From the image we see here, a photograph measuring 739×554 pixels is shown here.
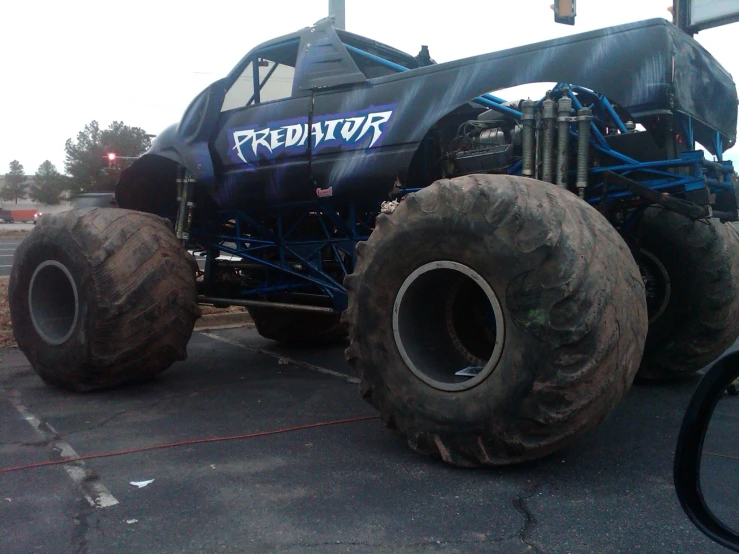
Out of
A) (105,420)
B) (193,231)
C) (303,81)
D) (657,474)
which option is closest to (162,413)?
(105,420)

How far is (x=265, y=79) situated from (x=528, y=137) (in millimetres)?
2676

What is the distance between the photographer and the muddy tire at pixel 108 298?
533cm

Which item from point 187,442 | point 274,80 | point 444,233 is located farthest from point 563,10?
point 187,442

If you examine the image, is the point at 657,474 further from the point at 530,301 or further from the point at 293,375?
the point at 293,375

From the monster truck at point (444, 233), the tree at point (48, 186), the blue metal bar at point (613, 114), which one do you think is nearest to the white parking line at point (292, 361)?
the monster truck at point (444, 233)

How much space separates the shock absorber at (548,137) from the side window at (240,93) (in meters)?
2.76

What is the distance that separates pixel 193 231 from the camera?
6512mm

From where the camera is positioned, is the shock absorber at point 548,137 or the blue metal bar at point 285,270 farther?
the blue metal bar at point 285,270

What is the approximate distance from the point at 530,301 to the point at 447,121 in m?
2.14

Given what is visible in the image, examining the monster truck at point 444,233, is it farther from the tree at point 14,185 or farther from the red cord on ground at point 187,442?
the tree at point 14,185

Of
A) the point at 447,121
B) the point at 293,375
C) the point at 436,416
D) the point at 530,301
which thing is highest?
the point at 447,121

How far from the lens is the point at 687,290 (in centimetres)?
532

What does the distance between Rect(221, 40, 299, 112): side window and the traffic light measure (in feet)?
19.0

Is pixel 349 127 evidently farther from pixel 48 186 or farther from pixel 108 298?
pixel 48 186
